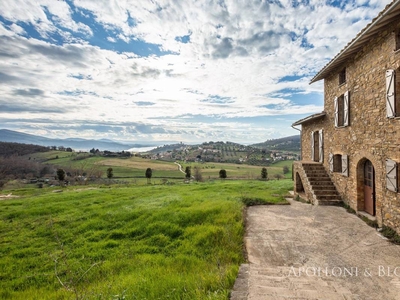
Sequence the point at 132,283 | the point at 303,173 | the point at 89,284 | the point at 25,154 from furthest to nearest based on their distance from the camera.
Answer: the point at 25,154, the point at 303,173, the point at 89,284, the point at 132,283

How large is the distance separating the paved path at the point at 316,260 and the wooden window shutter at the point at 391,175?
1.49 meters

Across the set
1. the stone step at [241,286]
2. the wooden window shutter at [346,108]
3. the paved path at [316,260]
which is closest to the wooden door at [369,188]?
the paved path at [316,260]

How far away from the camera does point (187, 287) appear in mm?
3891

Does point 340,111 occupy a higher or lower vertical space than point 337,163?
higher

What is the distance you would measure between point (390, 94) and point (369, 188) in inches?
148

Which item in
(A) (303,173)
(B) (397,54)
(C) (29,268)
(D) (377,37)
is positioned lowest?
(C) (29,268)

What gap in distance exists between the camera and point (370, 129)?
7668mm

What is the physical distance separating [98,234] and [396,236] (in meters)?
9.27

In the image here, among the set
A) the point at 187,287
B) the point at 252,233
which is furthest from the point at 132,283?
the point at 252,233

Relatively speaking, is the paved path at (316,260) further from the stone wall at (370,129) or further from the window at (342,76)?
the window at (342,76)

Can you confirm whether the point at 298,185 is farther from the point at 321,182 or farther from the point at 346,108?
the point at 346,108

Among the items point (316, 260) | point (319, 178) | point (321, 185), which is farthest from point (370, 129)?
point (316, 260)

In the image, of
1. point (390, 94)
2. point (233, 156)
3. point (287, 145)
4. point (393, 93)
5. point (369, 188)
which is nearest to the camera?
point (393, 93)

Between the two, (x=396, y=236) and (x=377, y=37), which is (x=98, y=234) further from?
(x=377, y=37)
